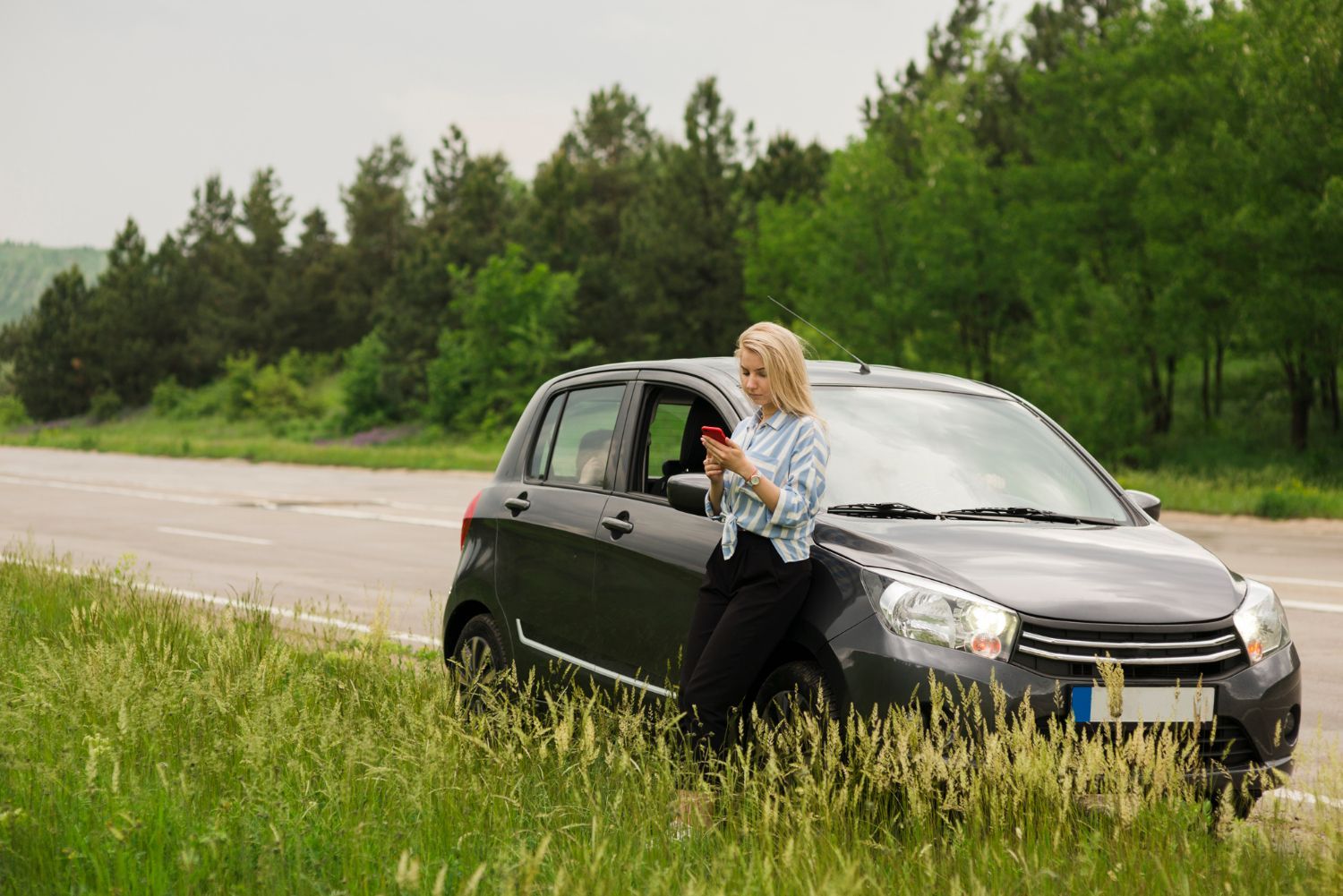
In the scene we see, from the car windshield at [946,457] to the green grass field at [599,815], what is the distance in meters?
1.24

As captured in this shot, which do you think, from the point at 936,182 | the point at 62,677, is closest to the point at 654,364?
the point at 62,677

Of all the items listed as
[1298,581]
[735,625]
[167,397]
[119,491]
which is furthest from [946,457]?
[167,397]

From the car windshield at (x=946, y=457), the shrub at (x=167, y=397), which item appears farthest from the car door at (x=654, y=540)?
the shrub at (x=167, y=397)

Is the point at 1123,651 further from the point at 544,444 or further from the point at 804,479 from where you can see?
the point at 544,444

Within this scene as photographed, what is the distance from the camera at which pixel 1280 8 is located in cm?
2542

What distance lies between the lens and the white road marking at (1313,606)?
36.8ft

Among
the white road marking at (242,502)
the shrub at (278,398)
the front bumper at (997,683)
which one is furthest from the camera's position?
the shrub at (278,398)

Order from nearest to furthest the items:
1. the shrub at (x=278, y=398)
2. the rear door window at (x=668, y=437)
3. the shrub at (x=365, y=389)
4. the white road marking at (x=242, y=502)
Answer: the rear door window at (x=668, y=437) < the white road marking at (x=242, y=502) < the shrub at (x=365, y=389) < the shrub at (x=278, y=398)

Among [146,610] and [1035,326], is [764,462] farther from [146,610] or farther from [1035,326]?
[1035,326]

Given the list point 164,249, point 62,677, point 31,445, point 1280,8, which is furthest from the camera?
point 164,249

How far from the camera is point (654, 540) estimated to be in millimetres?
5555

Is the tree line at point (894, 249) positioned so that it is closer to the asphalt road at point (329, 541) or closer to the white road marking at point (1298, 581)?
the asphalt road at point (329, 541)

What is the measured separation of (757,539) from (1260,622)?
1747 mm

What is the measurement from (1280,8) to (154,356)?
70801mm
